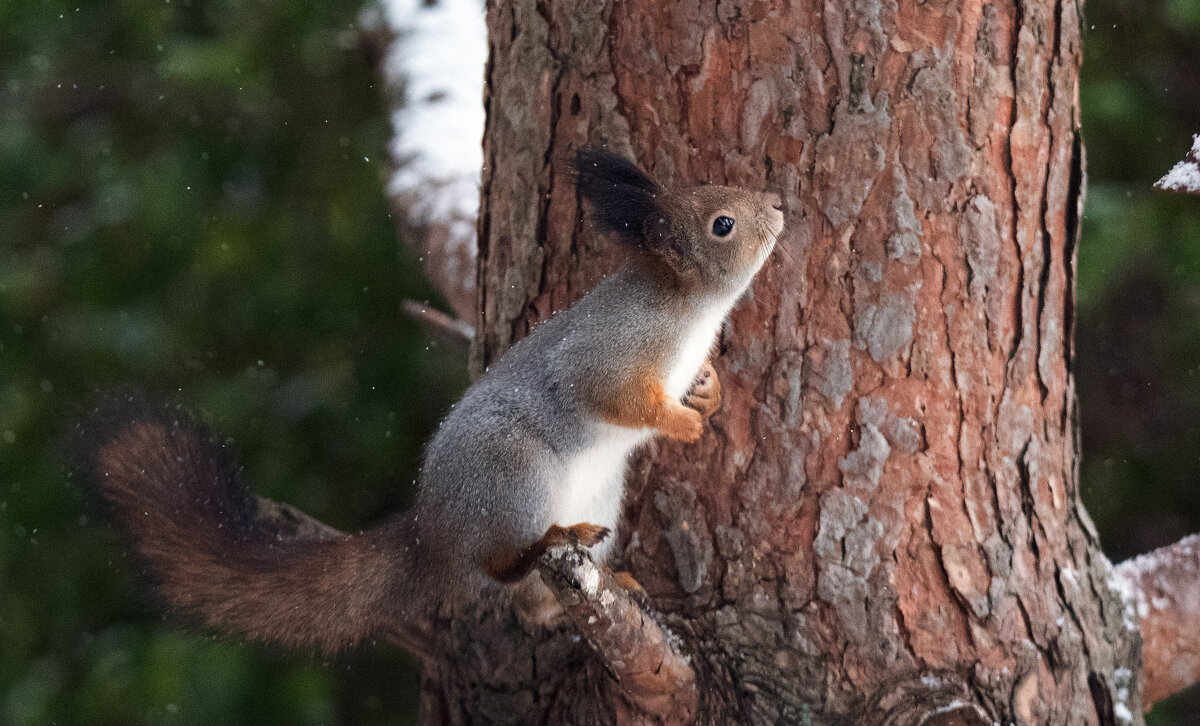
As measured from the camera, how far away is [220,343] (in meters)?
2.82

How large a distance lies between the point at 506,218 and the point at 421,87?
97 centimetres

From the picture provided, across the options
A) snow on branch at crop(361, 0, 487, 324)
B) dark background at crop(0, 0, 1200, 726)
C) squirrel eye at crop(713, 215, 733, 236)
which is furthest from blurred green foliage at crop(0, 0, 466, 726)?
squirrel eye at crop(713, 215, 733, 236)

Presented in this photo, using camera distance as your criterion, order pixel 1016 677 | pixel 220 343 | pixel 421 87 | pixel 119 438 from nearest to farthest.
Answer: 1. pixel 1016 677
2. pixel 119 438
3. pixel 421 87
4. pixel 220 343

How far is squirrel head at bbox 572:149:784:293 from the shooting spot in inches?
54.7

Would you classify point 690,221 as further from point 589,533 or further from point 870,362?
point 589,533

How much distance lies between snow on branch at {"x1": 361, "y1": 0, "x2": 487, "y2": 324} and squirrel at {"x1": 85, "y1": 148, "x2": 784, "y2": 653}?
0.75 metres

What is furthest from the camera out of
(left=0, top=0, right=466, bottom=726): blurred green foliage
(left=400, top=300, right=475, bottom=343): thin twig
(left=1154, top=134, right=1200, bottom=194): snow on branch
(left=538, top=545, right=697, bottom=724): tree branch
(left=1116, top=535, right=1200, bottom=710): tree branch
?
(left=0, top=0, right=466, bottom=726): blurred green foliage

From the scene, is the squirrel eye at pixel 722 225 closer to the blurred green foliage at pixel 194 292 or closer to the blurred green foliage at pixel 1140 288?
the blurred green foliage at pixel 1140 288

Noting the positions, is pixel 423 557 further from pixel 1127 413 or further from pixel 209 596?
pixel 1127 413

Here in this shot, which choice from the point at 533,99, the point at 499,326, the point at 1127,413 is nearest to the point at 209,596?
the point at 499,326

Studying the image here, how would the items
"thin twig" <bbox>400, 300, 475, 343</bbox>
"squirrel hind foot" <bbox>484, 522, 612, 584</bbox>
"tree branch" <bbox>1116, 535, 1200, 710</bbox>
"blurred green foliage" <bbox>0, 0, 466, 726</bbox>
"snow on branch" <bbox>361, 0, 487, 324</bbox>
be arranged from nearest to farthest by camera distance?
1. "squirrel hind foot" <bbox>484, 522, 612, 584</bbox>
2. "tree branch" <bbox>1116, 535, 1200, 710</bbox>
3. "thin twig" <bbox>400, 300, 475, 343</bbox>
4. "snow on branch" <bbox>361, 0, 487, 324</bbox>
5. "blurred green foliage" <bbox>0, 0, 466, 726</bbox>

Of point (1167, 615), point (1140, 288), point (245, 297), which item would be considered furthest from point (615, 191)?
point (1140, 288)

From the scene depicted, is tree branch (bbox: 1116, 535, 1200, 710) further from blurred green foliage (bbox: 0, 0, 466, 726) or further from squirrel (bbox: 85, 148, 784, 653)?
blurred green foliage (bbox: 0, 0, 466, 726)

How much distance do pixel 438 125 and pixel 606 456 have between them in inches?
48.6
